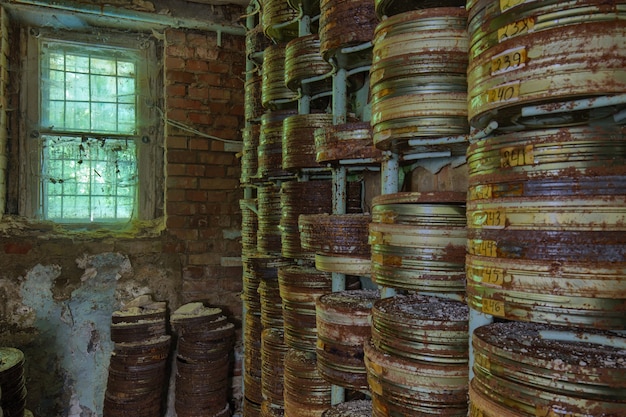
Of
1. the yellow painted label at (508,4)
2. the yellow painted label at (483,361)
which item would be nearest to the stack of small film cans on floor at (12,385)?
the yellow painted label at (483,361)

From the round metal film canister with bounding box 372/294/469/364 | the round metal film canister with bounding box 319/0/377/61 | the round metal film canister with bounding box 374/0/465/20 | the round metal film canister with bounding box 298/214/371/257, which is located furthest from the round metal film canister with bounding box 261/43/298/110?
the round metal film canister with bounding box 372/294/469/364

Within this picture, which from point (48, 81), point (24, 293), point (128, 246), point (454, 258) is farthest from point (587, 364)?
point (48, 81)

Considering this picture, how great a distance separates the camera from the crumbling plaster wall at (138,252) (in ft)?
11.1

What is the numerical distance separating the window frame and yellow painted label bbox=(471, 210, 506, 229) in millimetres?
3108

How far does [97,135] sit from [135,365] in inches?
66.1

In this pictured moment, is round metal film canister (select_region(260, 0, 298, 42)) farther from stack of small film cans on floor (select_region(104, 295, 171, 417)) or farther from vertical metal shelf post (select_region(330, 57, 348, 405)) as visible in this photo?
stack of small film cans on floor (select_region(104, 295, 171, 417))

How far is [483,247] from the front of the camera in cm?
111

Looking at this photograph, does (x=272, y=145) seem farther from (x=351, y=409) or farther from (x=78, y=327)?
(x=78, y=327)

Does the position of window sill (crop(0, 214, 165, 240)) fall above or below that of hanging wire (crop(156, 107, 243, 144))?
below

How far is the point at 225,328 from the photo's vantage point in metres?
3.32

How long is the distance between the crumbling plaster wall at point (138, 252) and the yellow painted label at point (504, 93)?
288 cm

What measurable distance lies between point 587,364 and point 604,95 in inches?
20.1

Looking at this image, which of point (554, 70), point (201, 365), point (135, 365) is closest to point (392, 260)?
point (554, 70)

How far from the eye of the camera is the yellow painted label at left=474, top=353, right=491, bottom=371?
1087 mm
